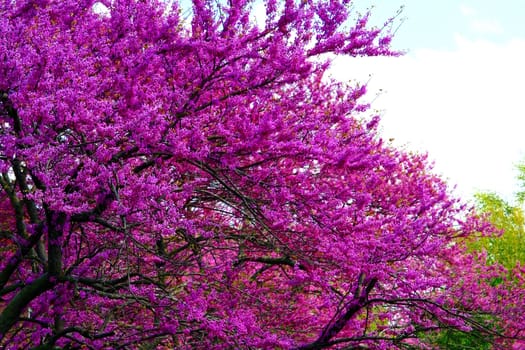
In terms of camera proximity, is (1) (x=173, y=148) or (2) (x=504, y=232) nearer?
(1) (x=173, y=148)

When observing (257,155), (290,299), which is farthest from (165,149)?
(290,299)

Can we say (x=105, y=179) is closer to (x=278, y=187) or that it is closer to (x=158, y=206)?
(x=158, y=206)

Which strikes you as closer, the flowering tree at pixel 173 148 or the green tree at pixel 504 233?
the flowering tree at pixel 173 148

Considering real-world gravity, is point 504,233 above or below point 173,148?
above

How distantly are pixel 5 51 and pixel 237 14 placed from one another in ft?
7.04

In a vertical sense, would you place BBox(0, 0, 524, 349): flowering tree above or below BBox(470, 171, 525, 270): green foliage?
below

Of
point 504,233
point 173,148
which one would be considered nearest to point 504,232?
point 504,233

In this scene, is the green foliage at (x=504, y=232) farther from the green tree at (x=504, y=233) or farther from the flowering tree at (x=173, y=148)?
the flowering tree at (x=173, y=148)

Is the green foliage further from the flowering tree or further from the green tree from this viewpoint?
the flowering tree

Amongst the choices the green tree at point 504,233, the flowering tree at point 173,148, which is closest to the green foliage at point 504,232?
the green tree at point 504,233

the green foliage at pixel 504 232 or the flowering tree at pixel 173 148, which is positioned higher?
the green foliage at pixel 504 232

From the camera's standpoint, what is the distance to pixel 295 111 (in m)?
7.90

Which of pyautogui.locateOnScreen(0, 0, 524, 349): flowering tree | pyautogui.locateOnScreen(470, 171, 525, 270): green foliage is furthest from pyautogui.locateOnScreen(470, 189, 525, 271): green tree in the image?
pyautogui.locateOnScreen(0, 0, 524, 349): flowering tree

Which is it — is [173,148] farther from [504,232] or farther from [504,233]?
[504,233]
